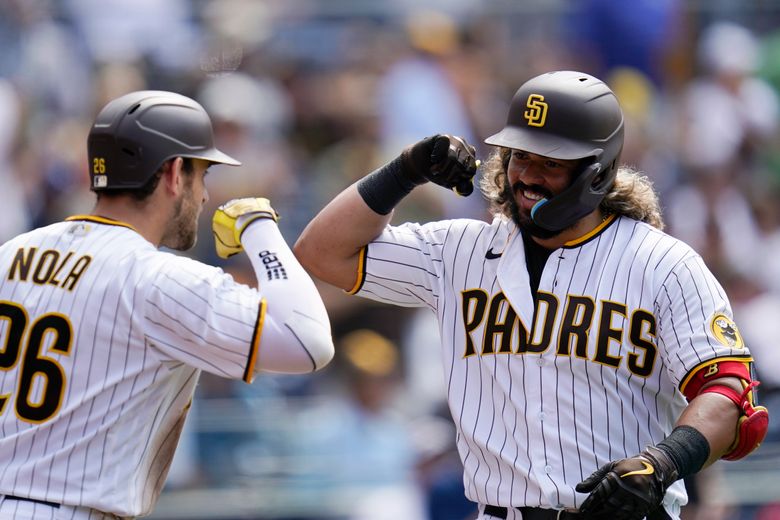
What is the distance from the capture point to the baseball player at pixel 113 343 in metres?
3.49

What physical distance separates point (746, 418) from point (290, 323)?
133 cm

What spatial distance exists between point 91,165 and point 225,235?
0.45m

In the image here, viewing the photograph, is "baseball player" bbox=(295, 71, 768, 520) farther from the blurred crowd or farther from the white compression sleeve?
the blurred crowd

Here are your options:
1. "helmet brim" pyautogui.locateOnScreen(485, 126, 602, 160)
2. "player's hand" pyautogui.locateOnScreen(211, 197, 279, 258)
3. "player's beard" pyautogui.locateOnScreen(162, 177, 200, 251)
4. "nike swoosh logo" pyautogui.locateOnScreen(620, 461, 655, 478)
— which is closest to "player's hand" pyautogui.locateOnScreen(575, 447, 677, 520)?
"nike swoosh logo" pyautogui.locateOnScreen(620, 461, 655, 478)

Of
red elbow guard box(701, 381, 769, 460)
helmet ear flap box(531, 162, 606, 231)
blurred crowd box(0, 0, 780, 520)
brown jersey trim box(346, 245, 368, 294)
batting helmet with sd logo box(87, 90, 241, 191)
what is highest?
batting helmet with sd logo box(87, 90, 241, 191)

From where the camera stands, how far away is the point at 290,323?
11.6 feet

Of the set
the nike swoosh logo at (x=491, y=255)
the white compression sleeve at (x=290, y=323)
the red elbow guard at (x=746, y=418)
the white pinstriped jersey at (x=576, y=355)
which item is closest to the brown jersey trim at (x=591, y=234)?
the white pinstriped jersey at (x=576, y=355)

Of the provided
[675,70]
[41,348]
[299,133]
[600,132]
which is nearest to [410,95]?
[299,133]

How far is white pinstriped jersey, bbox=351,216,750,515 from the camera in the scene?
12.1 ft

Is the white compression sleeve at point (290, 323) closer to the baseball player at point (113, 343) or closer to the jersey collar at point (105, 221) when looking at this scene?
the baseball player at point (113, 343)

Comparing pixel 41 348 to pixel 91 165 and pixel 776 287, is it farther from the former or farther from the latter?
pixel 776 287

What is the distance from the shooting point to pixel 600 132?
12.8 ft

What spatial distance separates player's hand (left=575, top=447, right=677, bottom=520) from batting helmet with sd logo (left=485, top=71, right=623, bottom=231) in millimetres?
790

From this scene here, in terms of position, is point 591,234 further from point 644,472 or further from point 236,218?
point 236,218
